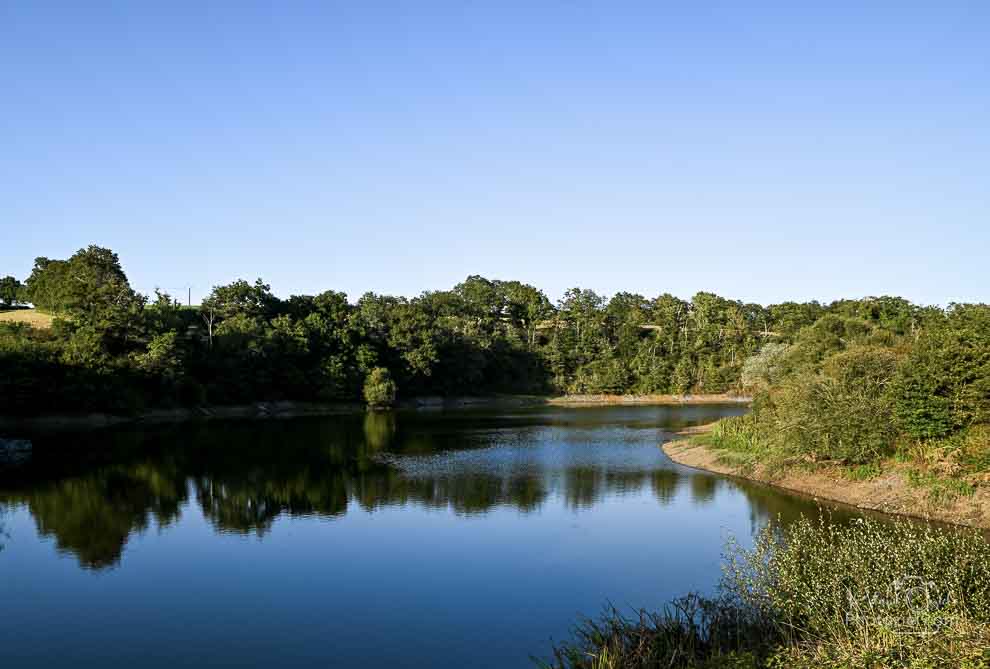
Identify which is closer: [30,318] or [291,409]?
[30,318]

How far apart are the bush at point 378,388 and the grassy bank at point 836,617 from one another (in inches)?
3346

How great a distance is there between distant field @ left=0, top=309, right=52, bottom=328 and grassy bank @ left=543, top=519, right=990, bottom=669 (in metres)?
88.2

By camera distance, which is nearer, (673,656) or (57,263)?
(673,656)

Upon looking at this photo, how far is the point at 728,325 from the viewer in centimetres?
13688

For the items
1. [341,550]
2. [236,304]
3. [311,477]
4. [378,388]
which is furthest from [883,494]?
[236,304]

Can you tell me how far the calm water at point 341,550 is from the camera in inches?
761

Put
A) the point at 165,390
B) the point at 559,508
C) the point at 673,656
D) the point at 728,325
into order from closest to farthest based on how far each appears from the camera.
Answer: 1. the point at 673,656
2. the point at 559,508
3. the point at 165,390
4. the point at 728,325

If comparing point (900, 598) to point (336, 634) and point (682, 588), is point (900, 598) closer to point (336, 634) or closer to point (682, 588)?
point (682, 588)

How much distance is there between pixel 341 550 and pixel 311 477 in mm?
17180

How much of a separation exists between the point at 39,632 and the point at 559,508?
2116cm

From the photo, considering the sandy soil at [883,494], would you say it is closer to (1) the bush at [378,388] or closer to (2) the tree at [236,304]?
(1) the bush at [378,388]

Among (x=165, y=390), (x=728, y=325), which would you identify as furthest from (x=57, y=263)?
(x=728, y=325)

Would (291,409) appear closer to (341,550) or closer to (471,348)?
(471,348)

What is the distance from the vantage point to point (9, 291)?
134250 millimetres
